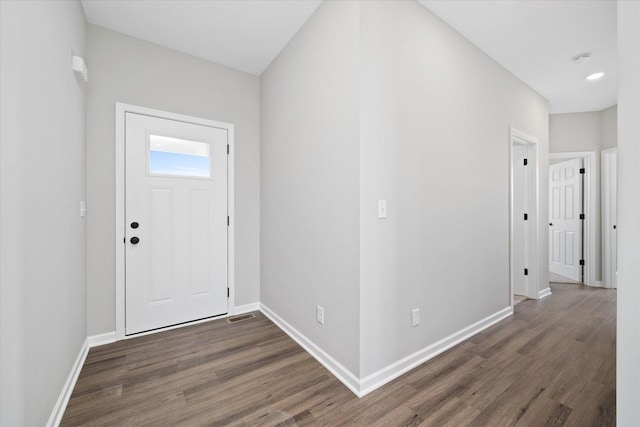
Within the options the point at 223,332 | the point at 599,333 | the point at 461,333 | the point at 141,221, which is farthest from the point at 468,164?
the point at 141,221

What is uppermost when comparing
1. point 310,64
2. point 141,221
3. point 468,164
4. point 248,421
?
point 310,64

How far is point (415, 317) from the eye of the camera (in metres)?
2.00

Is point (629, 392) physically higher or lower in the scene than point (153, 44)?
lower

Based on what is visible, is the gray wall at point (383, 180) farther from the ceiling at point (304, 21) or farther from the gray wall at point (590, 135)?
the gray wall at point (590, 135)

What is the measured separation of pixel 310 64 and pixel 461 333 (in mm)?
2666

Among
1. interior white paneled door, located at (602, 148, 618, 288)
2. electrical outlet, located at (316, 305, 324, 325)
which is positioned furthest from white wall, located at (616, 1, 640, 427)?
interior white paneled door, located at (602, 148, 618, 288)

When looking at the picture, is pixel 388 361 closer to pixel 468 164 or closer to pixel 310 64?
pixel 468 164

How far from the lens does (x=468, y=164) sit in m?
2.46

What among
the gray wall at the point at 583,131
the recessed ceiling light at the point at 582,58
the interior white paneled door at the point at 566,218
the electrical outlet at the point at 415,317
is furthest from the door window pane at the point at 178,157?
the interior white paneled door at the point at 566,218

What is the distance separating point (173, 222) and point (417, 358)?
251 centimetres

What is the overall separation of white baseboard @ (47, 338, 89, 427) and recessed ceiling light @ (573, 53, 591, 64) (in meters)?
5.09

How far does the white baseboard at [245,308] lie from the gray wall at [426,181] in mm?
1745

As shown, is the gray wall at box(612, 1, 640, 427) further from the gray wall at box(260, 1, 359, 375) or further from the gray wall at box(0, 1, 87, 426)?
the gray wall at box(0, 1, 87, 426)

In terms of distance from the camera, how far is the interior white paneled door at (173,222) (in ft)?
8.12
